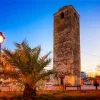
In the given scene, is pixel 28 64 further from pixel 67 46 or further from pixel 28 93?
pixel 67 46

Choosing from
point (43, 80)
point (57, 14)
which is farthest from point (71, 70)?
point (43, 80)

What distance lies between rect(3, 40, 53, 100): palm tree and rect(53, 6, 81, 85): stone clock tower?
2683cm

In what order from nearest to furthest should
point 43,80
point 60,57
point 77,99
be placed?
point 77,99 → point 43,80 → point 60,57

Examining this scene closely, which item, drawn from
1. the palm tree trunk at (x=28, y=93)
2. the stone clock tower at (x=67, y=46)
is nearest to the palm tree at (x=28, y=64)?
the palm tree trunk at (x=28, y=93)

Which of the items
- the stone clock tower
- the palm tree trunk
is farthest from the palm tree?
the stone clock tower

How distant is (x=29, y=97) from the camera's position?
11117 mm

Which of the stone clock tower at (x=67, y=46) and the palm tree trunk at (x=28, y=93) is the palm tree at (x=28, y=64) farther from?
the stone clock tower at (x=67, y=46)

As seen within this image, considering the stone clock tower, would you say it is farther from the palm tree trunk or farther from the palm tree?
the palm tree trunk

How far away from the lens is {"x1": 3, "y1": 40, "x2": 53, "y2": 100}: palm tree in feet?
37.8

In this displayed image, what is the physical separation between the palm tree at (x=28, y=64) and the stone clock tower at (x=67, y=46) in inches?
1056

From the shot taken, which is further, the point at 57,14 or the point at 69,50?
the point at 57,14

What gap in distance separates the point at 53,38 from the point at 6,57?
3183cm

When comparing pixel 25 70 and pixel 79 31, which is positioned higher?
pixel 79 31

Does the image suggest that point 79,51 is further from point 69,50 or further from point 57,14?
point 57,14
